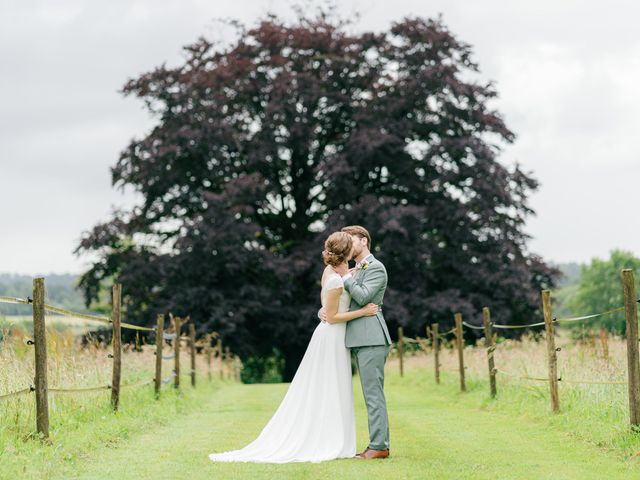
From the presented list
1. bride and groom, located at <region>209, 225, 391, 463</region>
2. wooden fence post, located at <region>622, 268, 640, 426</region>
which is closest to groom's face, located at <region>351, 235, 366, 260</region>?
bride and groom, located at <region>209, 225, 391, 463</region>

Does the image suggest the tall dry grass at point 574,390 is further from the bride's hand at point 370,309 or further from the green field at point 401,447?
the bride's hand at point 370,309

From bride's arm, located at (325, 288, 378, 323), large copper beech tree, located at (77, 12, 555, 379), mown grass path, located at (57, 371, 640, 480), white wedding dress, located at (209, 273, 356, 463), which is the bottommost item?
mown grass path, located at (57, 371, 640, 480)

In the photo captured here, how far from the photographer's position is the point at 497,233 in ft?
95.2

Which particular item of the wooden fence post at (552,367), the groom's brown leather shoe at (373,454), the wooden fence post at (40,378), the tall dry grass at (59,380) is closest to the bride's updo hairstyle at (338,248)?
the groom's brown leather shoe at (373,454)

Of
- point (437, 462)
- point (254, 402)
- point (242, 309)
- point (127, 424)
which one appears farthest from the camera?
point (242, 309)

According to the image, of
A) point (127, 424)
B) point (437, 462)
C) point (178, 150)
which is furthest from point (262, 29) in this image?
point (437, 462)

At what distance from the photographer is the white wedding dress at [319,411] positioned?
8.07m

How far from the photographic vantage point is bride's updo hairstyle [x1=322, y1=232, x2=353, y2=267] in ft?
26.4

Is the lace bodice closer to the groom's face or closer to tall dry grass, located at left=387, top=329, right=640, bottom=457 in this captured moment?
the groom's face

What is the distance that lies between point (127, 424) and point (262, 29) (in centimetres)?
2201

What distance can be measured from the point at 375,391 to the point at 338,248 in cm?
123

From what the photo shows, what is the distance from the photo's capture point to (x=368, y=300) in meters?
7.99

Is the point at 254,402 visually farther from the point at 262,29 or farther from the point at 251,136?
the point at 262,29

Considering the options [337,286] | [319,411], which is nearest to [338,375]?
[319,411]
